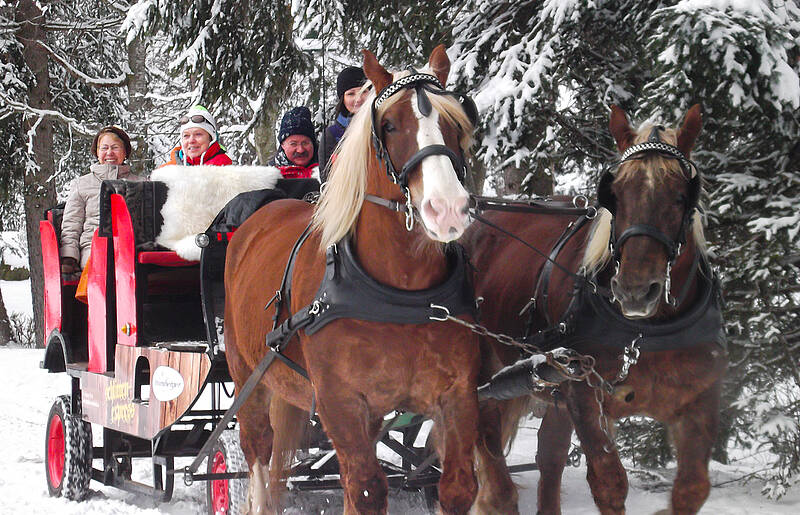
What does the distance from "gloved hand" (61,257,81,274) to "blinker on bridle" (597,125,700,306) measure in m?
4.07

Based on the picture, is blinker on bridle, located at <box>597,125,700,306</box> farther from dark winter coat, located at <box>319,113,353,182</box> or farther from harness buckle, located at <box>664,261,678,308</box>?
dark winter coat, located at <box>319,113,353,182</box>

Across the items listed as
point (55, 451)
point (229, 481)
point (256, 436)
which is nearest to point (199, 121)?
point (256, 436)

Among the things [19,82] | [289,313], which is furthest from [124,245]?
[19,82]

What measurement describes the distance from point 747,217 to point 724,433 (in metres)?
1.26

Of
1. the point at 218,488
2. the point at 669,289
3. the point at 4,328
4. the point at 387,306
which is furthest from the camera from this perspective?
the point at 4,328

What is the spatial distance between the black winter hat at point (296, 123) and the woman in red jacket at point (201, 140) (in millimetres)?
567

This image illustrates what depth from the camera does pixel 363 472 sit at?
3.03m

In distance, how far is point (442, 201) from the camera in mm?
2650

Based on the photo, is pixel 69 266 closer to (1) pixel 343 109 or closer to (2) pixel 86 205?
(2) pixel 86 205

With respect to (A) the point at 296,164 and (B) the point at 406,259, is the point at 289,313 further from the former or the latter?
(A) the point at 296,164

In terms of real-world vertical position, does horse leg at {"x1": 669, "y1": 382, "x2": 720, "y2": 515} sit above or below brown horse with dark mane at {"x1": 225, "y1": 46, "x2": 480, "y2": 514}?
below

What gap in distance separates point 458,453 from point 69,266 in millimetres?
3860

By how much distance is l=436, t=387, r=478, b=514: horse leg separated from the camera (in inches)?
121

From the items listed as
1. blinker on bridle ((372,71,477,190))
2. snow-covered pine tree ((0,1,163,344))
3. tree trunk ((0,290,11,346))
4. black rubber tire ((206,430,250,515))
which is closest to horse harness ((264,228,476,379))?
blinker on bridle ((372,71,477,190))
